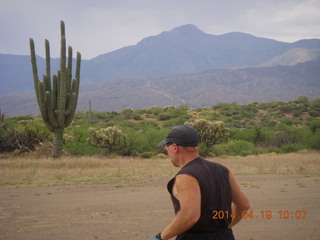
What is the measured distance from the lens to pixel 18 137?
57.0 ft

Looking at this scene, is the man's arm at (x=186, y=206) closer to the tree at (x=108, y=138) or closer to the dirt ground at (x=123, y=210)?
the dirt ground at (x=123, y=210)

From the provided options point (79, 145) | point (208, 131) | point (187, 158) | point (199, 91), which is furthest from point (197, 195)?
point (199, 91)

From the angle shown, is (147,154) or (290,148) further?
(290,148)

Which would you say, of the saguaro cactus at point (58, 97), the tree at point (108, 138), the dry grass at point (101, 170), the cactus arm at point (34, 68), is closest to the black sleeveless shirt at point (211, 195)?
the dry grass at point (101, 170)

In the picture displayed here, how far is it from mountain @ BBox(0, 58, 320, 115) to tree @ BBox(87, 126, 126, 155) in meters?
106

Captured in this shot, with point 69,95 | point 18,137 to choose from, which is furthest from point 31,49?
point 18,137

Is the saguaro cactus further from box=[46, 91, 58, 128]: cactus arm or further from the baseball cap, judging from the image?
the baseball cap

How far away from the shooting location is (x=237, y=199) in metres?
3.18

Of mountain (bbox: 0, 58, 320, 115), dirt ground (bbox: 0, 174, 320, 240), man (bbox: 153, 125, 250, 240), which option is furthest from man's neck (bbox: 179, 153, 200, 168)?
mountain (bbox: 0, 58, 320, 115)

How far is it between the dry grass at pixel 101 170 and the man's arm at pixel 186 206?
Answer: 779 centimetres

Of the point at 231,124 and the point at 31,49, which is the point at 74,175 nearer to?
the point at 31,49

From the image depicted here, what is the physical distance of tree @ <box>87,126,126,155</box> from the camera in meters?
18.5

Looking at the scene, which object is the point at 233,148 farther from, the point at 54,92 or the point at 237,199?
the point at 237,199

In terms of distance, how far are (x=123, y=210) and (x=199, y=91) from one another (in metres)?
150
